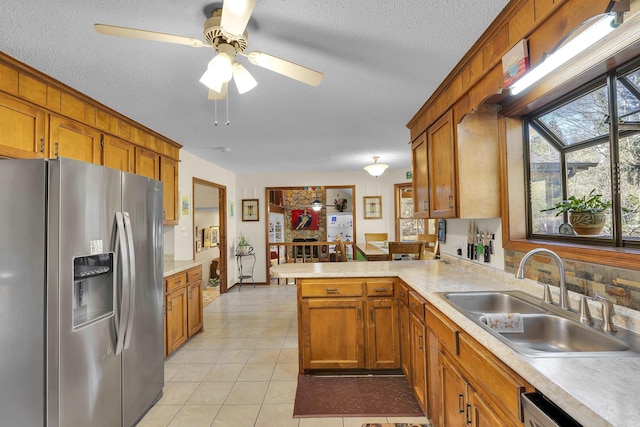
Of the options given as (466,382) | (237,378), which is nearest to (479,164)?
(466,382)

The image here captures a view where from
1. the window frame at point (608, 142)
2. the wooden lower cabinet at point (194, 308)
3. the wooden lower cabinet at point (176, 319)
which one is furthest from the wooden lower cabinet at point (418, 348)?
the wooden lower cabinet at point (194, 308)

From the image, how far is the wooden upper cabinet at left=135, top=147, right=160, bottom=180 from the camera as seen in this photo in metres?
3.30

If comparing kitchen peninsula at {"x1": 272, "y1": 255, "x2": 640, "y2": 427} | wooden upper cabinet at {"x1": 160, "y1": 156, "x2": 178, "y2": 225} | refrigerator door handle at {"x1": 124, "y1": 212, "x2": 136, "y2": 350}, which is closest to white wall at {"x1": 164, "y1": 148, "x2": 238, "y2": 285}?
wooden upper cabinet at {"x1": 160, "y1": 156, "x2": 178, "y2": 225}

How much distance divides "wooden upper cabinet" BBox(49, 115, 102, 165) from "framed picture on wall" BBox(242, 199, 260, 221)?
4.01 metres

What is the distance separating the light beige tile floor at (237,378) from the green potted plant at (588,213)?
1535 millimetres

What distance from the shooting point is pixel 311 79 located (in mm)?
1724

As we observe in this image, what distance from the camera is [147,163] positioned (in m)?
3.46

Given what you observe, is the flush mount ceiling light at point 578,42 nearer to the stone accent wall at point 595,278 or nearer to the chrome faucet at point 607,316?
the stone accent wall at point 595,278

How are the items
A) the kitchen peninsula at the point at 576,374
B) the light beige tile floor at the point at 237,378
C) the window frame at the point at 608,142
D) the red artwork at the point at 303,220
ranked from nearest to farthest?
the kitchen peninsula at the point at 576,374, the window frame at the point at 608,142, the light beige tile floor at the point at 237,378, the red artwork at the point at 303,220

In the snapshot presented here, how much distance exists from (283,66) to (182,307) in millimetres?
2789

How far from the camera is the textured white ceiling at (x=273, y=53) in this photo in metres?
1.54

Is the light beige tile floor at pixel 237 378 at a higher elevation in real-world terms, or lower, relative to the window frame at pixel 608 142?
lower

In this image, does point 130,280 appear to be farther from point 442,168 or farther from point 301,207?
point 301,207

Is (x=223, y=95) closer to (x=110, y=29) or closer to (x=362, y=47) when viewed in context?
(x=110, y=29)
